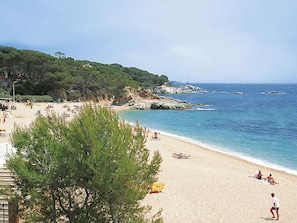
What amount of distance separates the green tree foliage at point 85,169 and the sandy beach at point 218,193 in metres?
4.94

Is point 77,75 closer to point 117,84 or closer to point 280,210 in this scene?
point 117,84

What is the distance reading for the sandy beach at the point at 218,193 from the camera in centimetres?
1228

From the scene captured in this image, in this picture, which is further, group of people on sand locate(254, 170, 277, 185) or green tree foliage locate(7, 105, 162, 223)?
group of people on sand locate(254, 170, 277, 185)

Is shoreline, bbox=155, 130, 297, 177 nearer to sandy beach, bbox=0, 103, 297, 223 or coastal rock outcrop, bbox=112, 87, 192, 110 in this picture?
sandy beach, bbox=0, 103, 297, 223

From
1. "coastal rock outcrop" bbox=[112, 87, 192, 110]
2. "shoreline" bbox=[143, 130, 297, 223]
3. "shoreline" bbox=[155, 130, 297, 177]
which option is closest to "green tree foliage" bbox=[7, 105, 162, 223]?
"shoreline" bbox=[143, 130, 297, 223]

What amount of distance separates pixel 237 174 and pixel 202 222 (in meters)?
8.01

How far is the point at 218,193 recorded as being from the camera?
1474 cm

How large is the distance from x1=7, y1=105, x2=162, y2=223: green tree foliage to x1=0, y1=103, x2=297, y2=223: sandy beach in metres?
4.94

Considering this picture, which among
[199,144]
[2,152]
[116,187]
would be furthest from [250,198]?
[199,144]

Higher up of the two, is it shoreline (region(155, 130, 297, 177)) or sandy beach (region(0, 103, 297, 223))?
sandy beach (region(0, 103, 297, 223))

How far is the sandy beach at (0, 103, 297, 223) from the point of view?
12281mm

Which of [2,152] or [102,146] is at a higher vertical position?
[102,146]

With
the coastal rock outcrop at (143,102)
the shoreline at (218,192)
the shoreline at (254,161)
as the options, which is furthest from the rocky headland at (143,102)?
the shoreline at (218,192)

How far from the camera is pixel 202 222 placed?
1153 centimetres
